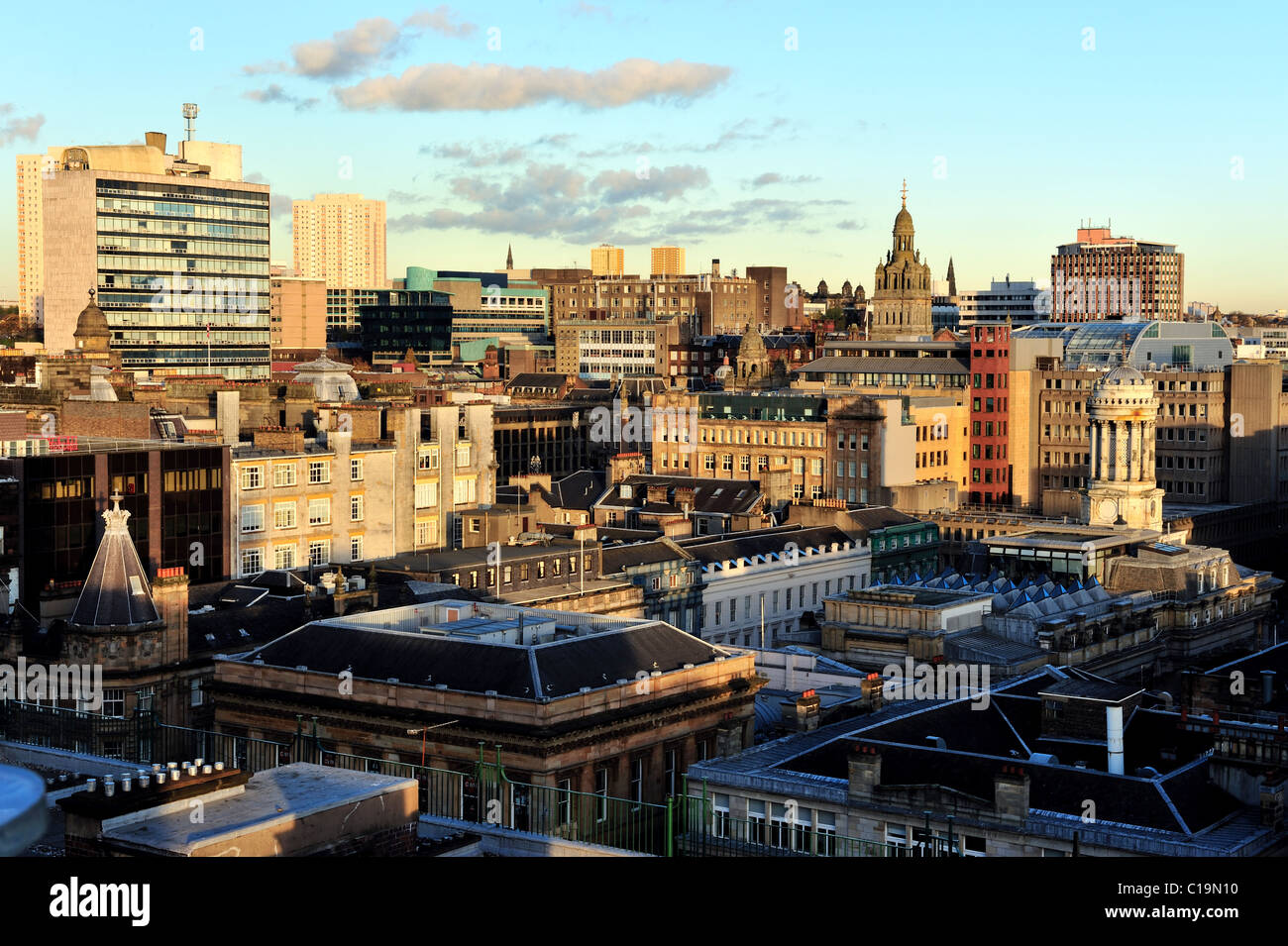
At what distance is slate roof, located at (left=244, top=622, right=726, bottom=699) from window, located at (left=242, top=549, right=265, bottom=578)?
1088 inches

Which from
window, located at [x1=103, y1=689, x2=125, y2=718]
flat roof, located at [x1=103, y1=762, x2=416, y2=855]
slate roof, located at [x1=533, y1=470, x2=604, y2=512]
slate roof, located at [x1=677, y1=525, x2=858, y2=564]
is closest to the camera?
flat roof, located at [x1=103, y1=762, x2=416, y2=855]

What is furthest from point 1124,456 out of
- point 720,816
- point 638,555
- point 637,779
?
point 720,816

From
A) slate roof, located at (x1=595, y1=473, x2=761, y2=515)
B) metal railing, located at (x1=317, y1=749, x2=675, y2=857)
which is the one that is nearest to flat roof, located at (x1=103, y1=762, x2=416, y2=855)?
metal railing, located at (x1=317, y1=749, x2=675, y2=857)

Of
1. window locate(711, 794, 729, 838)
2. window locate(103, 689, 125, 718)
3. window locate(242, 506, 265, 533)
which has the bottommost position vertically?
window locate(711, 794, 729, 838)

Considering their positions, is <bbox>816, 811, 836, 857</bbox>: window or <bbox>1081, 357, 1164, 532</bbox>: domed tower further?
<bbox>1081, 357, 1164, 532</bbox>: domed tower

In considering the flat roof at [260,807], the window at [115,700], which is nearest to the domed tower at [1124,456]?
the window at [115,700]

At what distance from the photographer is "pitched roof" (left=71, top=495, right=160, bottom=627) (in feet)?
222

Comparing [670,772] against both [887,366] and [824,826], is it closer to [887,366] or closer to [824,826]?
[824,826]

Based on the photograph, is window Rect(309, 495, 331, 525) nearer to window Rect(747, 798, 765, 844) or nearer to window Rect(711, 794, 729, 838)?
window Rect(711, 794, 729, 838)

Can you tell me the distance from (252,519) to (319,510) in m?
5.94

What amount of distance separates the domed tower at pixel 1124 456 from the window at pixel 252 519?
64.4m

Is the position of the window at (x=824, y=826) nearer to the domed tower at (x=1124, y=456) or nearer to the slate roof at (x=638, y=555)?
the slate roof at (x=638, y=555)

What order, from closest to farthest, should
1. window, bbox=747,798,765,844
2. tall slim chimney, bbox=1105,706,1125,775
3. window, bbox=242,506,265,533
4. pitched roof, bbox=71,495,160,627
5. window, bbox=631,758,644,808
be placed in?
window, bbox=747,798,765,844
tall slim chimney, bbox=1105,706,1125,775
window, bbox=631,758,644,808
pitched roof, bbox=71,495,160,627
window, bbox=242,506,265,533
